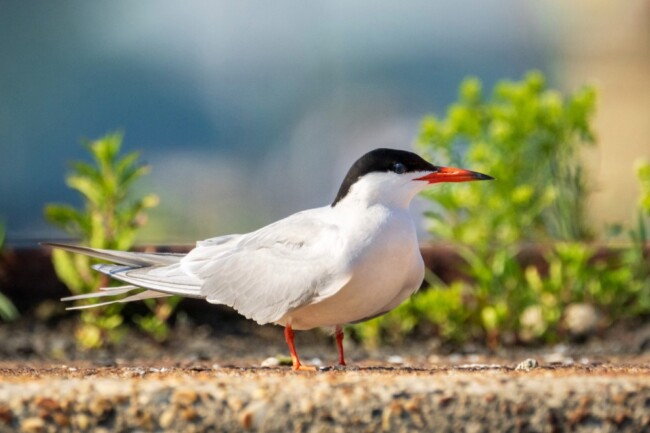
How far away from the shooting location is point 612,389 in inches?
77.4

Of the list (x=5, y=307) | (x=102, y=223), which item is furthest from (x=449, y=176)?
(x=5, y=307)

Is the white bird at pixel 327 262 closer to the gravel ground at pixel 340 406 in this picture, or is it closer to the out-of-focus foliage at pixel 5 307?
the gravel ground at pixel 340 406

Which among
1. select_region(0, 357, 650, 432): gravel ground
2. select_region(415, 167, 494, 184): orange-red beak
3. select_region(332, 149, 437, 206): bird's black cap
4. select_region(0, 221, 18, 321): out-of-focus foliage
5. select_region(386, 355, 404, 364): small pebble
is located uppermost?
select_region(332, 149, 437, 206): bird's black cap

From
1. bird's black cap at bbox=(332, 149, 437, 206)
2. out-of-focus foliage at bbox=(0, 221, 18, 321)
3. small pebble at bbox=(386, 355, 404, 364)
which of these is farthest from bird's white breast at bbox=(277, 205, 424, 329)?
out-of-focus foliage at bbox=(0, 221, 18, 321)

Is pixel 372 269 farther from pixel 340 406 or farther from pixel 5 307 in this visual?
pixel 5 307

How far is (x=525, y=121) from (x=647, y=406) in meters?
2.66

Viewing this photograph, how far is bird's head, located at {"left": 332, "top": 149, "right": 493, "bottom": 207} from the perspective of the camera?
8.96 feet

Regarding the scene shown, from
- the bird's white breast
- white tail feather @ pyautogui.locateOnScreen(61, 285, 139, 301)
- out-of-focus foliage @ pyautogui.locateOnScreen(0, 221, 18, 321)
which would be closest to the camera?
the bird's white breast

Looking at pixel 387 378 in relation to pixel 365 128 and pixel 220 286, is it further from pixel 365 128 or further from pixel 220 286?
pixel 365 128

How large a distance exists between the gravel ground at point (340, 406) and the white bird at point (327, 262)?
1.90 ft

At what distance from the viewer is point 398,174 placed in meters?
2.75

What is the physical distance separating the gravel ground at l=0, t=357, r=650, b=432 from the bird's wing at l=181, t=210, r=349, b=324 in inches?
23.3

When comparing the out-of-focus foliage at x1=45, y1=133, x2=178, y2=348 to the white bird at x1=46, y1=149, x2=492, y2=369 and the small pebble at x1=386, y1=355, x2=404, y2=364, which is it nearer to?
the small pebble at x1=386, y1=355, x2=404, y2=364

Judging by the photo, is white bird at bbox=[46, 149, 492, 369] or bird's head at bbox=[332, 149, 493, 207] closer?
white bird at bbox=[46, 149, 492, 369]
